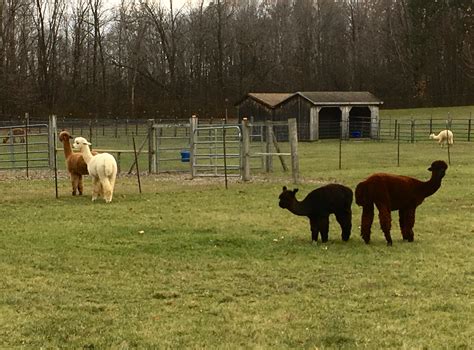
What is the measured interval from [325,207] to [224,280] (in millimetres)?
2358

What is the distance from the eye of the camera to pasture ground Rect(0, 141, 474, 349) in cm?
498

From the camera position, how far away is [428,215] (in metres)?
11.3

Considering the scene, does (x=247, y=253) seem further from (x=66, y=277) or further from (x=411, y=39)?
(x=411, y=39)

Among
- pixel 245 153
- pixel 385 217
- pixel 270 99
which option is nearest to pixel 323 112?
pixel 270 99

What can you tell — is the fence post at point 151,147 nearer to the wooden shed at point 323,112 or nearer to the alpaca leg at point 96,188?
the alpaca leg at point 96,188

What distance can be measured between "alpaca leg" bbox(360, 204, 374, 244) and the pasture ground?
0.14 m

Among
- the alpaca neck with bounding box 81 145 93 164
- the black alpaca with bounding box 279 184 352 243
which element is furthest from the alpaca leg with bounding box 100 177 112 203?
the black alpaca with bounding box 279 184 352 243

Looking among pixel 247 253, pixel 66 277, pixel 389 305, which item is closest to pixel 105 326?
pixel 66 277

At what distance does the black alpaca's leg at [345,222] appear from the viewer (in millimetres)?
8625

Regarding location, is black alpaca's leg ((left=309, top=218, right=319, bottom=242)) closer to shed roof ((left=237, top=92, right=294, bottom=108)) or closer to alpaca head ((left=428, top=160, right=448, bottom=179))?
A: alpaca head ((left=428, top=160, right=448, bottom=179))

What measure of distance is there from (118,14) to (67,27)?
18.8 ft

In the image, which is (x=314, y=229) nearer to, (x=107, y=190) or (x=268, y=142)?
(x=107, y=190)

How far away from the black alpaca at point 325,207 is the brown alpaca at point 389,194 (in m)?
0.19

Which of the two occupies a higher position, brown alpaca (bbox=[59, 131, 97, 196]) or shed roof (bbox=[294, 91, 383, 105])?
shed roof (bbox=[294, 91, 383, 105])
